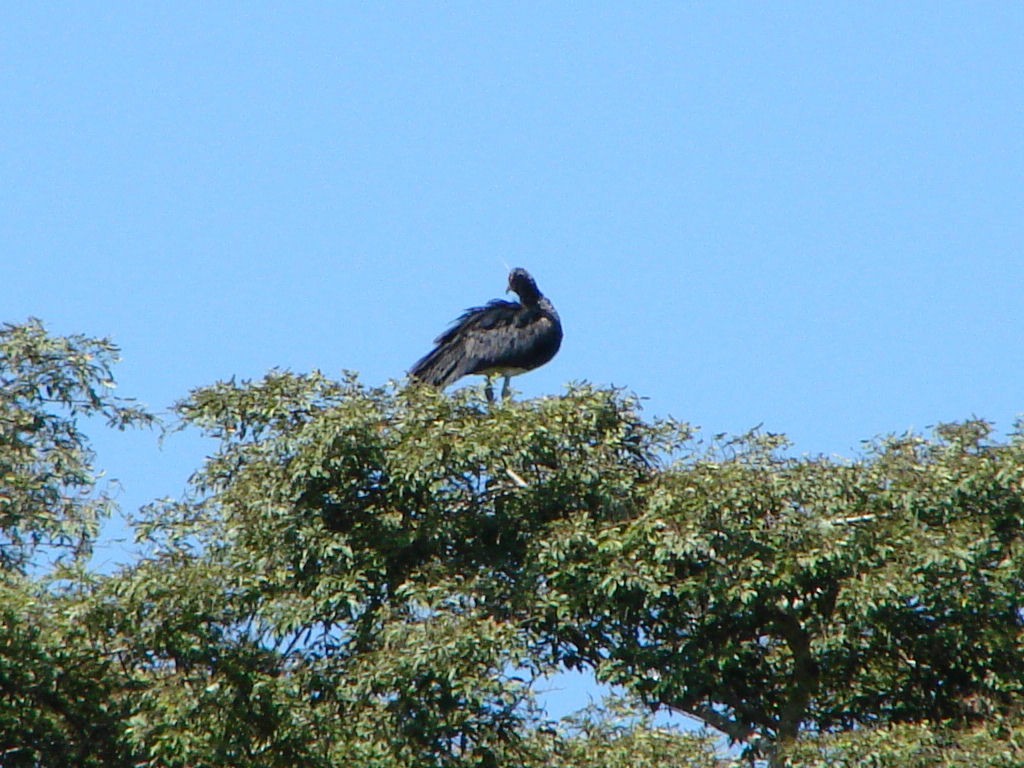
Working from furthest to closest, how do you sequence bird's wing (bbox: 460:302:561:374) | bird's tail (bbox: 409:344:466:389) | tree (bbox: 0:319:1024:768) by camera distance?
bird's wing (bbox: 460:302:561:374) → bird's tail (bbox: 409:344:466:389) → tree (bbox: 0:319:1024:768)

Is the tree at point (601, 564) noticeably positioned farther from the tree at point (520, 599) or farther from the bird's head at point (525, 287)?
the bird's head at point (525, 287)

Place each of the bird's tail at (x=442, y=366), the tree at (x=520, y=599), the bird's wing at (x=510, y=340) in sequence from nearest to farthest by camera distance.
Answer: the tree at (x=520, y=599), the bird's tail at (x=442, y=366), the bird's wing at (x=510, y=340)

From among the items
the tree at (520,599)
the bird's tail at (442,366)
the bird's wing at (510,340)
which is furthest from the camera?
the bird's wing at (510,340)

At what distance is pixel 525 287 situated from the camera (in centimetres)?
1953

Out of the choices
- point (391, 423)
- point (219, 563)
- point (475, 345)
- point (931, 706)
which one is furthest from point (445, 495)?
point (475, 345)

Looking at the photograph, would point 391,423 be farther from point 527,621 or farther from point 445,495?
point 527,621

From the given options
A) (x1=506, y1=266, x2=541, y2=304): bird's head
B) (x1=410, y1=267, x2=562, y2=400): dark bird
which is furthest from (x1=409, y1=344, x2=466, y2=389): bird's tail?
(x1=506, y1=266, x2=541, y2=304): bird's head

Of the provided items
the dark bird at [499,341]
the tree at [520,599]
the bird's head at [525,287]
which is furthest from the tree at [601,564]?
the bird's head at [525,287]

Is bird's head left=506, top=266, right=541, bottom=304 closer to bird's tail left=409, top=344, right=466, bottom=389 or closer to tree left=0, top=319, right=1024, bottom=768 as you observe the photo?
bird's tail left=409, top=344, right=466, bottom=389

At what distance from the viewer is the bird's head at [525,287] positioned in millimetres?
19547

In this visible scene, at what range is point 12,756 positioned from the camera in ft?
42.3

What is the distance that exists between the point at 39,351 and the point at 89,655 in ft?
10.2

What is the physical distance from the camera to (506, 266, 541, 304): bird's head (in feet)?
64.1

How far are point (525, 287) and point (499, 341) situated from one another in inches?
50.7
